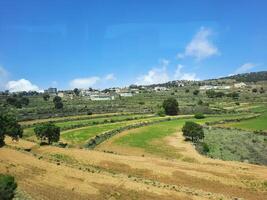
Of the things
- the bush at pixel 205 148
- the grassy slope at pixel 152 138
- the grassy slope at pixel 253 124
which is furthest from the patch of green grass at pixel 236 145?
the grassy slope at pixel 253 124

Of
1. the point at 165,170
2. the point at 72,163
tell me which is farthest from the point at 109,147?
the point at 165,170

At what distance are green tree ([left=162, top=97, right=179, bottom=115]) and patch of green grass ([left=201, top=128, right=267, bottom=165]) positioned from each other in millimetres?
34677

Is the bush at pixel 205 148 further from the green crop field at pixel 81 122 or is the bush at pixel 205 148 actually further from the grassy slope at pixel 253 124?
the green crop field at pixel 81 122

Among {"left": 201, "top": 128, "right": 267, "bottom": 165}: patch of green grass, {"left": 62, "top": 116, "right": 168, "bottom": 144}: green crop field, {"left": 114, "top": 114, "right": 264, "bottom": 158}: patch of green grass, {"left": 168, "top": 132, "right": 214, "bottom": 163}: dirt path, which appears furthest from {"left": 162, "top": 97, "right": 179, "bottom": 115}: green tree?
{"left": 168, "top": 132, "right": 214, "bottom": 163}: dirt path

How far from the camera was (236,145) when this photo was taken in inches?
2913

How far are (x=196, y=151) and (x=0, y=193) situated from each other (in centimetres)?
4136

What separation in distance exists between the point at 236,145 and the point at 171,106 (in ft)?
179

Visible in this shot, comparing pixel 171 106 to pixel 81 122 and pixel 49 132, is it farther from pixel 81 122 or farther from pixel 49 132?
pixel 49 132

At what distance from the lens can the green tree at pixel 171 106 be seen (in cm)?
12756

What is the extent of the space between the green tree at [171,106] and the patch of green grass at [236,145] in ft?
114

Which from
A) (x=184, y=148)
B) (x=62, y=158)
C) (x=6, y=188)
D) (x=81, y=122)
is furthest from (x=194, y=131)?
(x=6, y=188)

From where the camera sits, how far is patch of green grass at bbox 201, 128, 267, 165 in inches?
2527

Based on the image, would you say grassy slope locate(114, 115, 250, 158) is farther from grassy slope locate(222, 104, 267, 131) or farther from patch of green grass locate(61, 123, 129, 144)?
grassy slope locate(222, 104, 267, 131)

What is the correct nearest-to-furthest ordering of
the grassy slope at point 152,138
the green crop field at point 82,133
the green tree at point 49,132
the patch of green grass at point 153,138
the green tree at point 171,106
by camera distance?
the patch of green grass at point 153,138
the grassy slope at point 152,138
the green tree at point 49,132
the green crop field at point 82,133
the green tree at point 171,106
